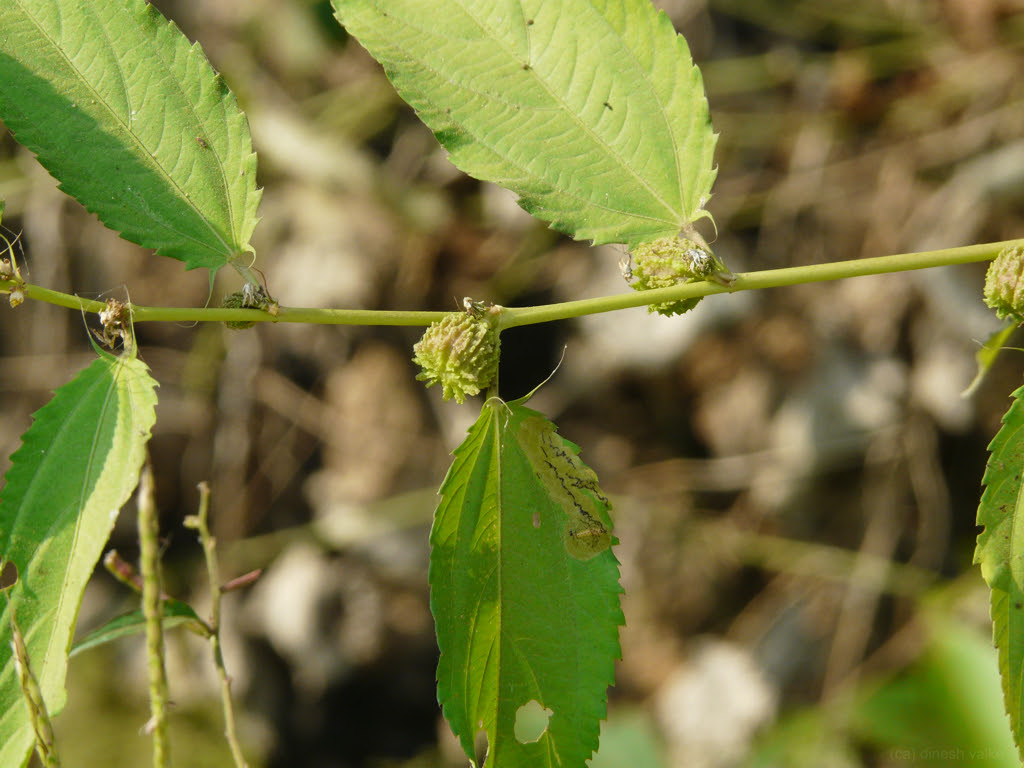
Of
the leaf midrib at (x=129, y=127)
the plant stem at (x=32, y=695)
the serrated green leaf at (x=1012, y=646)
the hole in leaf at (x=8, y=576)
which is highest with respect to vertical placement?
the leaf midrib at (x=129, y=127)

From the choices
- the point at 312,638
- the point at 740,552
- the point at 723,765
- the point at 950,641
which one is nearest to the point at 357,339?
the point at 312,638

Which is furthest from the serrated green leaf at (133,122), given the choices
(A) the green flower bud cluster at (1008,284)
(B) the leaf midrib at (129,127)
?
(A) the green flower bud cluster at (1008,284)

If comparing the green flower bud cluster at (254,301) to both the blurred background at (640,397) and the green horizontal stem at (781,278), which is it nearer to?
the green horizontal stem at (781,278)

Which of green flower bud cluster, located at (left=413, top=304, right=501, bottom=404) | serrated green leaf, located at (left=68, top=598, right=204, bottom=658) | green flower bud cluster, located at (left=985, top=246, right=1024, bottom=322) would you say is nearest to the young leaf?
green flower bud cluster, located at (left=413, top=304, right=501, bottom=404)

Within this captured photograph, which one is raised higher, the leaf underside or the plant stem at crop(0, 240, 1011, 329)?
the plant stem at crop(0, 240, 1011, 329)

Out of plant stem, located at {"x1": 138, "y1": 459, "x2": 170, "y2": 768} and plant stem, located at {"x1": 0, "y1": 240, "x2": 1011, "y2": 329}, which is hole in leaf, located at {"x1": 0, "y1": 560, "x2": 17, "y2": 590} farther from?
plant stem, located at {"x1": 0, "y1": 240, "x2": 1011, "y2": 329}

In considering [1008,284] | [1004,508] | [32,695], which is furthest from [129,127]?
[1004,508]

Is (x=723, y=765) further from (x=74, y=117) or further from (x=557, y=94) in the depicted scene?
(x=74, y=117)
